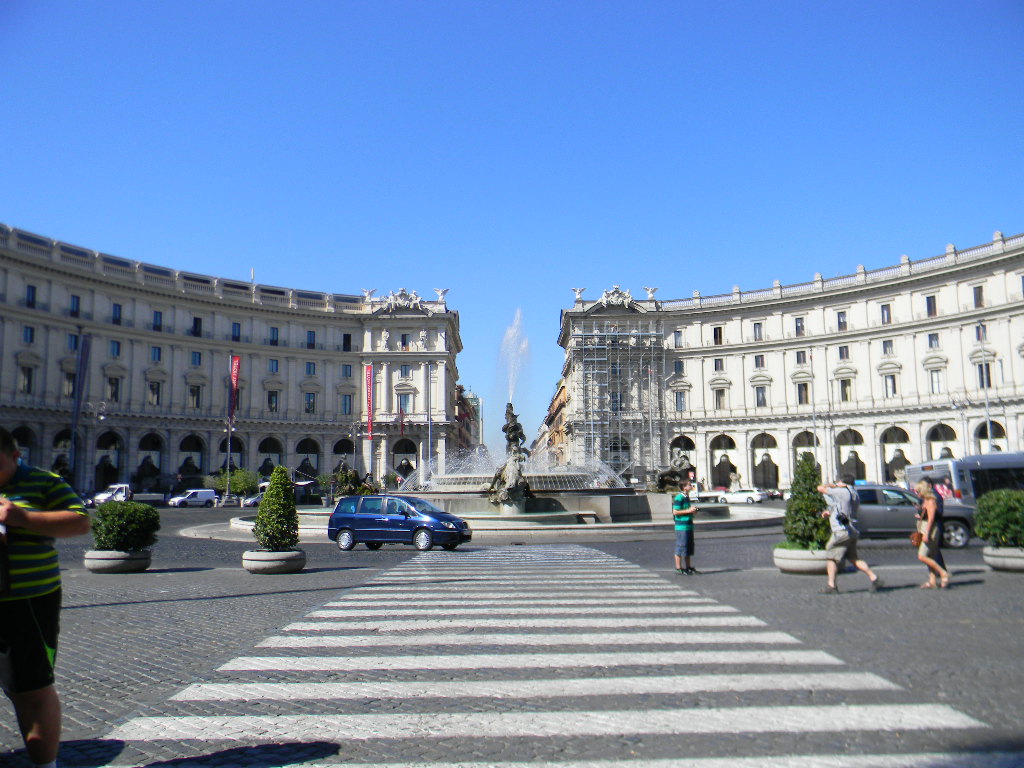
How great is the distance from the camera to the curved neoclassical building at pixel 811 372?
5988 cm

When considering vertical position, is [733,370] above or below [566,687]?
above

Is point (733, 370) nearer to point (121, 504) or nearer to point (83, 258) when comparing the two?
point (83, 258)

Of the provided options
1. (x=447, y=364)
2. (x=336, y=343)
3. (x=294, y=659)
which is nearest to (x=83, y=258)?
(x=336, y=343)

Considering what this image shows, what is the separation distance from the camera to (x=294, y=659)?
22.7 feet

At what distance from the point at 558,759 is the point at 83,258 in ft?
224

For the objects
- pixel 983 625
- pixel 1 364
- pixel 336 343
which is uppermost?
pixel 336 343

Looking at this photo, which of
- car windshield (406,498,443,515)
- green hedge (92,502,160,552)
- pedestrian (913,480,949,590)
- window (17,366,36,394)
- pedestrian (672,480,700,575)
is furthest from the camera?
window (17,366,36,394)

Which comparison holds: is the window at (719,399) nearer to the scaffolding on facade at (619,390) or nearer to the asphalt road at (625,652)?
the scaffolding on facade at (619,390)

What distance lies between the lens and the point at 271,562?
553 inches

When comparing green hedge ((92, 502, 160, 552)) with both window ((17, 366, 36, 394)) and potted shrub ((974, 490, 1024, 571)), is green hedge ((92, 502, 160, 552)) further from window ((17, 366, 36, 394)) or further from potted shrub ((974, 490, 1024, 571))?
window ((17, 366, 36, 394))

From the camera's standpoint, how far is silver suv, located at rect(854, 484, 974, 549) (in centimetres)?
1877

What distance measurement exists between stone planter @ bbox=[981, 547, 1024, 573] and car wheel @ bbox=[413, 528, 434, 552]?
38.1 ft

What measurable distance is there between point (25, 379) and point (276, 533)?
53023 millimetres

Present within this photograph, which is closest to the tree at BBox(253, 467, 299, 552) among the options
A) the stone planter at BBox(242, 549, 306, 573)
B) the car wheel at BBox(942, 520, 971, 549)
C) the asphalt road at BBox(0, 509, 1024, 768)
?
the stone planter at BBox(242, 549, 306, 573)
